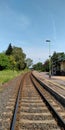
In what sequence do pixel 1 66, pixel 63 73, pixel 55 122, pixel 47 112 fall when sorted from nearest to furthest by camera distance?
pixel 55 122, pixel 47 112, pixel 63 73, pixel 1 66

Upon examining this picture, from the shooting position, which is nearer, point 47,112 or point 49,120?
point 49,120

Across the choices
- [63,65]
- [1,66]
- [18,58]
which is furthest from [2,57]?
[63,65]

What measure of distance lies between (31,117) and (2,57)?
103 metres

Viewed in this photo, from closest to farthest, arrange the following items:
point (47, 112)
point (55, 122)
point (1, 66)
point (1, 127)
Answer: point (1, 127)
point (55, 122)
point (47, 112)
point (1, 66)

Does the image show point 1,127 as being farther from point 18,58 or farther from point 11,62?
point 18,58

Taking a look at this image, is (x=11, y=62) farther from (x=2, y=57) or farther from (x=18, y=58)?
(x=18, y=58)

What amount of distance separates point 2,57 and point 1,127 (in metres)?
104

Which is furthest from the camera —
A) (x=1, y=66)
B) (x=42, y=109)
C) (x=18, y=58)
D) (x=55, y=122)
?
(x=18, y=58)

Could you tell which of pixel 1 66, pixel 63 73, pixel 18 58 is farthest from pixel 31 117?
pixel 18 58

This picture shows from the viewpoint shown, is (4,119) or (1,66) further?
(1,66)

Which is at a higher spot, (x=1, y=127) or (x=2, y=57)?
(x=2, y=57)

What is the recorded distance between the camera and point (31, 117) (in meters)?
9.78

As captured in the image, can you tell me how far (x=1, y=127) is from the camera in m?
8.20

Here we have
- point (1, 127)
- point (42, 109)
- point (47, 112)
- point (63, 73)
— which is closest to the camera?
point (1, 127)
